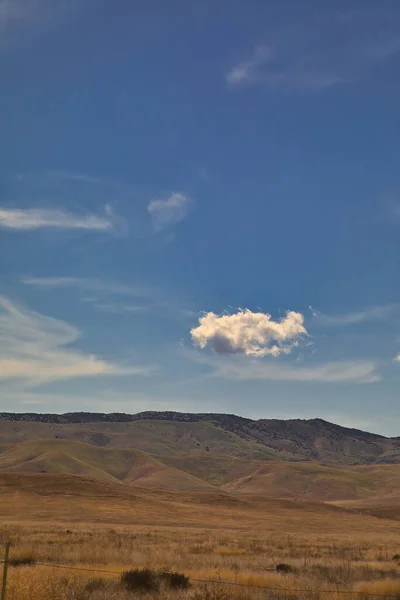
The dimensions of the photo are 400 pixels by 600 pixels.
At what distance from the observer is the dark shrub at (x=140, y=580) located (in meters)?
13.7

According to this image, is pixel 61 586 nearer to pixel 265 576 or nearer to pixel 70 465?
pixel 265 576

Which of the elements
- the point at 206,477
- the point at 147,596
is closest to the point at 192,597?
the point at 147,596

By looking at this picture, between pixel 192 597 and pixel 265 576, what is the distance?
15.3ft

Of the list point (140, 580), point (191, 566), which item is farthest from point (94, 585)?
point (191, 566)

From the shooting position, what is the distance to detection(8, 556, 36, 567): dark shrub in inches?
676

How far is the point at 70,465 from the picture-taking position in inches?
6506

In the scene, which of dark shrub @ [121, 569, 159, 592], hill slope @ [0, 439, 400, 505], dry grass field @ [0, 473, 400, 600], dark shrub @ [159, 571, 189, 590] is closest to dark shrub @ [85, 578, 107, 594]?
dry grass field @ [0, 473, 400, 600]

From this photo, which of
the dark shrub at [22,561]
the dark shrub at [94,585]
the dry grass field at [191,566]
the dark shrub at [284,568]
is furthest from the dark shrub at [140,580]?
the dark shrub at [284,568]

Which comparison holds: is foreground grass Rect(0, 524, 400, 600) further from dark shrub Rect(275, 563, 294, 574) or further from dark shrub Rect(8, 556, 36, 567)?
dark shrub Rect(8, 556, 36, 567)

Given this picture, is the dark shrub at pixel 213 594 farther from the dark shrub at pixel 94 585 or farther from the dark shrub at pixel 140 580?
the dark shrub at pixel 94 585

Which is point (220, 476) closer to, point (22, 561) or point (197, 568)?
point (197, 568)

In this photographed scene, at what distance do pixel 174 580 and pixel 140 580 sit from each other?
947mm

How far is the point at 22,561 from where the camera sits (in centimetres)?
1836

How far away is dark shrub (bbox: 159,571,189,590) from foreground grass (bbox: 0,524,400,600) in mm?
295
